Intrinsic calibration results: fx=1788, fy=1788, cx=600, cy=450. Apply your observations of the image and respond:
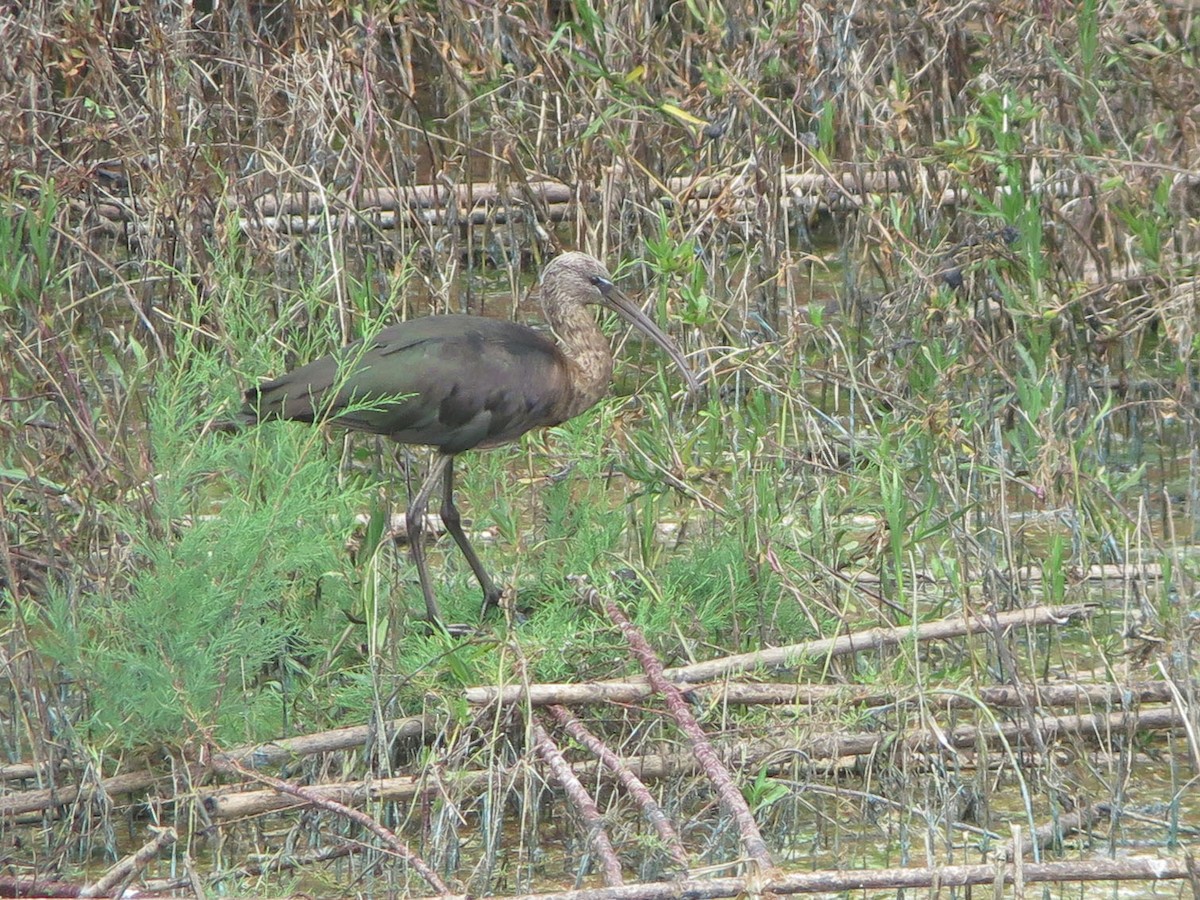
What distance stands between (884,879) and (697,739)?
60 cm

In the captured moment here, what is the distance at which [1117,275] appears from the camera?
617 centimetres

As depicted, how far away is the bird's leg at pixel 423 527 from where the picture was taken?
186 inches

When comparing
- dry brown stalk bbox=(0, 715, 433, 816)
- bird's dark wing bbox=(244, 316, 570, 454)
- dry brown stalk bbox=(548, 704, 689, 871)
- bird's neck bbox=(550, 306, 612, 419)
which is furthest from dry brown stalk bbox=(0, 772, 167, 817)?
bird's neck bbox=(550, 306, 612, 419)

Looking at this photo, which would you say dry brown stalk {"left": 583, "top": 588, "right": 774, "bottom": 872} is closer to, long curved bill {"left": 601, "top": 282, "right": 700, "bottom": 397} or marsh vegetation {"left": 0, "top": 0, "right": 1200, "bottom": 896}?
marsh vegetation {"left": 0, "top": 0, "right": 1200, "bottom": 896}

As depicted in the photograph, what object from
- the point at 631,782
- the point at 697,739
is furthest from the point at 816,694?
the point at 631,782

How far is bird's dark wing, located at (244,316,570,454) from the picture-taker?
4.64m

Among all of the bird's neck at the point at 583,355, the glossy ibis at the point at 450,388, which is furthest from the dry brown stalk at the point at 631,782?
the bird's neck at the point at 583,355

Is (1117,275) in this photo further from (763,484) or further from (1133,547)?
(763,484)

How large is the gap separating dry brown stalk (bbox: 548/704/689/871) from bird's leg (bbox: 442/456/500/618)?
789mm

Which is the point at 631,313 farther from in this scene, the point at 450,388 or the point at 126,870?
the point at 126,870

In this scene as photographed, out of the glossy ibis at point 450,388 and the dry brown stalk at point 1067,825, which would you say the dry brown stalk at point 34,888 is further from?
the dry brown stalk at point 1067,825

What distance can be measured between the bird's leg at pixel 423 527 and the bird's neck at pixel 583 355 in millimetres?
400

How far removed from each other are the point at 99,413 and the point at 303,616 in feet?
2.85

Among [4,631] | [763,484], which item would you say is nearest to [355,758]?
[4,631]
